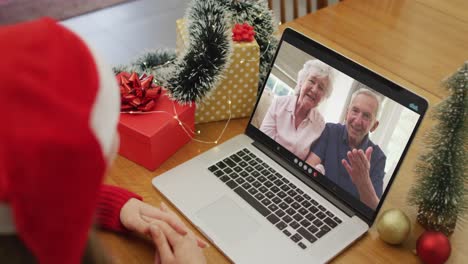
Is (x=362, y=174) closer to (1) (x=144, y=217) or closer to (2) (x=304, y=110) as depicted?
(2) (x=304, y=110)

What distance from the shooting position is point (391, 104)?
872 mm

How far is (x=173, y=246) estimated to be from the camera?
0.82m

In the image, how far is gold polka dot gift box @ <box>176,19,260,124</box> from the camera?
1.06 metres

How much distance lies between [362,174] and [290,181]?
14 cm

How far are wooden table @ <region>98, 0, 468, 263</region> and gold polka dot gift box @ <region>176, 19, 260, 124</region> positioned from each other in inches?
1.0

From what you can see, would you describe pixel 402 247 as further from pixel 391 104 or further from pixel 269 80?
pixel 269 80

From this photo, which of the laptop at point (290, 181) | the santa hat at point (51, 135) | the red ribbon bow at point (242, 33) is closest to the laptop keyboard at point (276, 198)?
the laptop at point (290, 181)

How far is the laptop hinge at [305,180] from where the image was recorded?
0.91m

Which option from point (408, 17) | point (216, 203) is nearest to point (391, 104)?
point (216, 203)

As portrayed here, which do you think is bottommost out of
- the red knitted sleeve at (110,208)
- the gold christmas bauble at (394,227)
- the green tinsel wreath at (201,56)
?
the red knitted sleeve at (110,208)

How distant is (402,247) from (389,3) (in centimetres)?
93

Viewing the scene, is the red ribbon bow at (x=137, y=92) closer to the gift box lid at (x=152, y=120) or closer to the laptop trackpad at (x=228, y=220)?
the gift box lid at (x=152, y=120)

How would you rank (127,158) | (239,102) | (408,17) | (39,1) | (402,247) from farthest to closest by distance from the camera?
(39,1) → (408,17) → (239,102) → (127,158) → (402,247)

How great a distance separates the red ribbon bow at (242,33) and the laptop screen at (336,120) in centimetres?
9
